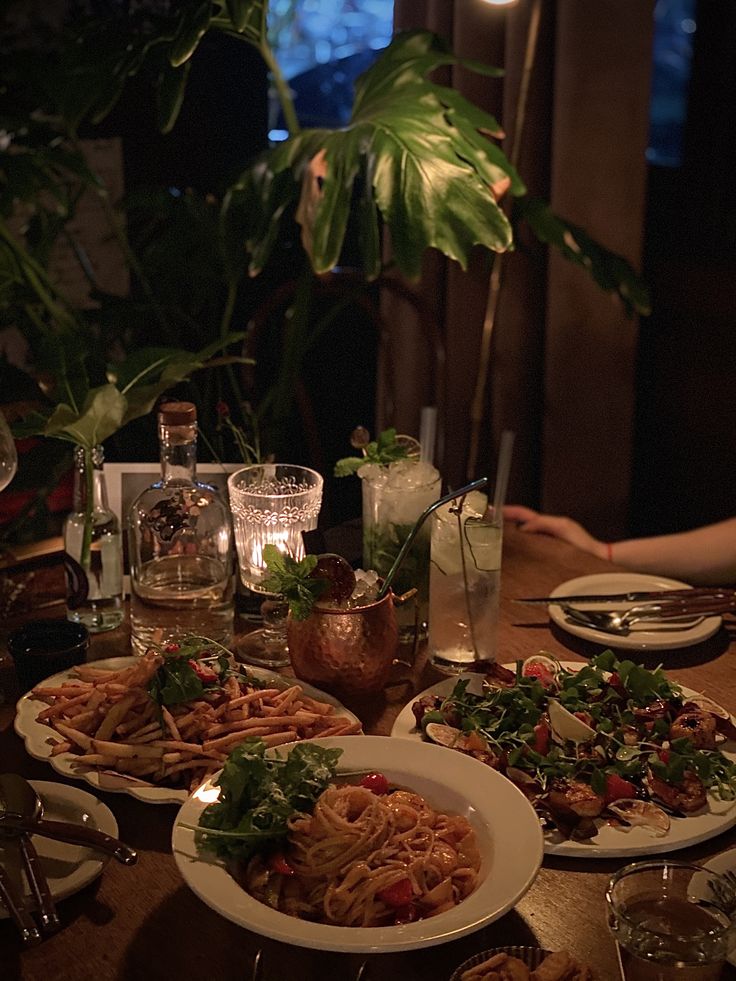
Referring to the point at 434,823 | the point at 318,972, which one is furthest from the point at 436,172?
the point at 318,972

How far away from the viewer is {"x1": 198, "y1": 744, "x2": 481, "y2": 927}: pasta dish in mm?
933

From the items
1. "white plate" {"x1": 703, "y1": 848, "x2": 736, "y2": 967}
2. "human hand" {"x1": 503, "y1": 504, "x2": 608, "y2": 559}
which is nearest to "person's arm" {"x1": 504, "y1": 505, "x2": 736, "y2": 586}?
"human hand" {"x1": 503, "y1": 504, "x2": 608, "y2": 559}

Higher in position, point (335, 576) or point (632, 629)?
point (335, 576)

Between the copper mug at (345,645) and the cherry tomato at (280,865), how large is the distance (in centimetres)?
36

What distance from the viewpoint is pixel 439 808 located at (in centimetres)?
108

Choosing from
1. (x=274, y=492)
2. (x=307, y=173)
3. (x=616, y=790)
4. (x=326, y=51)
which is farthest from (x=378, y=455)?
(x=326, y=51)

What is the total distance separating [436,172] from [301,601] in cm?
91

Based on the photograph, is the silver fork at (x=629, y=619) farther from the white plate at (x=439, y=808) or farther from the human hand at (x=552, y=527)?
the white plate at (x=439, y=808)

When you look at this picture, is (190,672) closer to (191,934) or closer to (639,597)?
(191,934)

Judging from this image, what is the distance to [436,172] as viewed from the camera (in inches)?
75.1

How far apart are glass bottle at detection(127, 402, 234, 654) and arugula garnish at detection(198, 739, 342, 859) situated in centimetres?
45

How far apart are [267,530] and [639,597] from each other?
519 millimetres

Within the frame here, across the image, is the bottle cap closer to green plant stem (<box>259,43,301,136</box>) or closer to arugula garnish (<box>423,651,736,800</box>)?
arugula garnish (<box>423,651,736,800</box>)

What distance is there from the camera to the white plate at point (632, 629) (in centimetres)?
151
